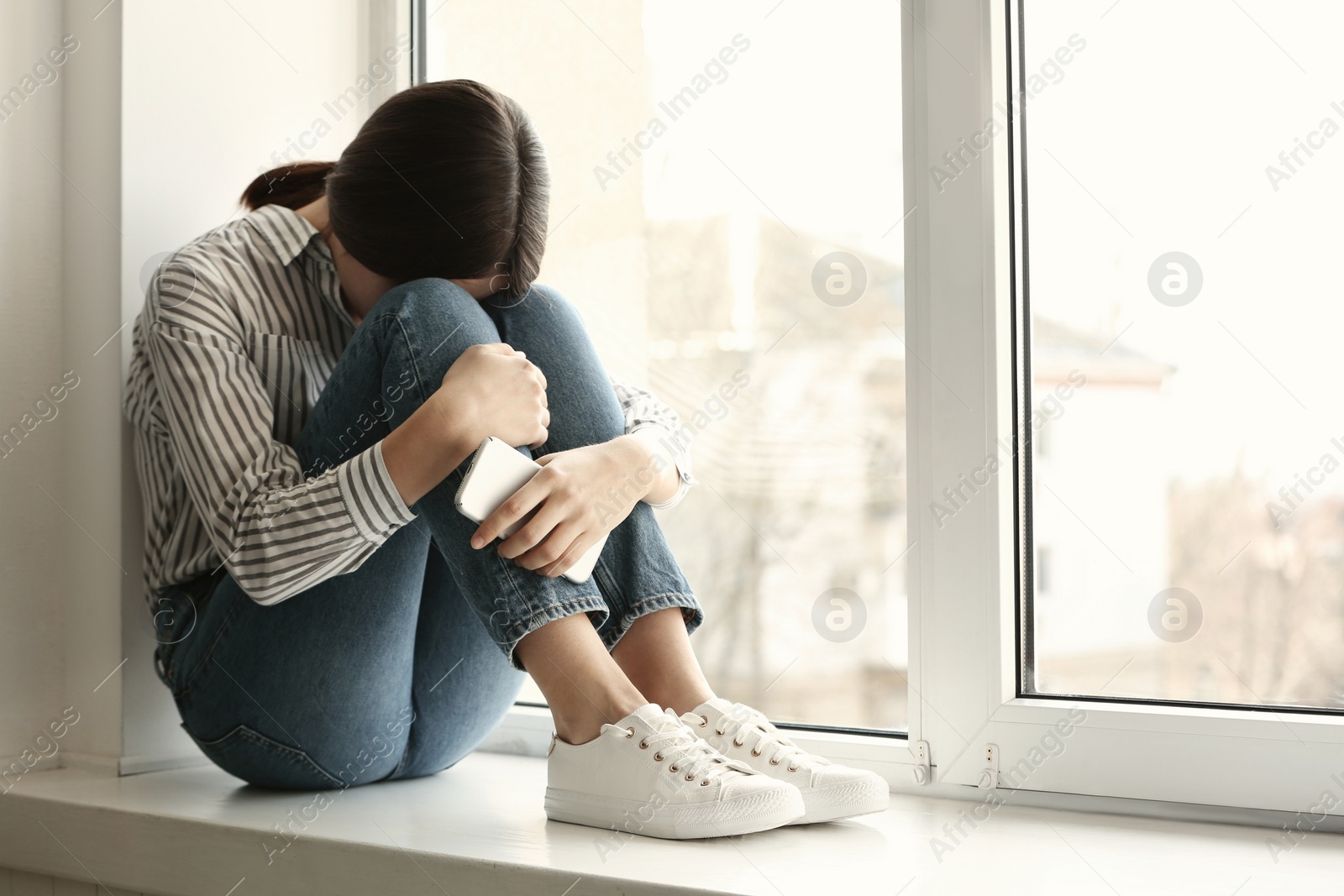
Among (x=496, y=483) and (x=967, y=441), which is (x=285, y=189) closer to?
(x=496, y=483)

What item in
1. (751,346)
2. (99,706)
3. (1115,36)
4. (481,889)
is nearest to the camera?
(481,889)

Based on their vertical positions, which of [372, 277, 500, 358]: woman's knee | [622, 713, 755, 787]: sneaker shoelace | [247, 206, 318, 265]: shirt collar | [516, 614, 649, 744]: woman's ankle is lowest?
[622, 713, 755, 787]: sneaker shoelace

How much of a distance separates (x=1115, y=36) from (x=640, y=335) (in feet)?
1.94

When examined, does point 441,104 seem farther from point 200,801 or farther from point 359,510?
point 200,801

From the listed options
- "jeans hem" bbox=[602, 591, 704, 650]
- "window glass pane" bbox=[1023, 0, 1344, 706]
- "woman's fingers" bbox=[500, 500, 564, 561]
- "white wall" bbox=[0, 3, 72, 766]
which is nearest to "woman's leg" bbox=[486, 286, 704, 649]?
"jeans hem" bbox=[602, 591, 704, 650]

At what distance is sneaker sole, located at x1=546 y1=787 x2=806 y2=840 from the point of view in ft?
2.36

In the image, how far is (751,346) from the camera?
1.17 meters

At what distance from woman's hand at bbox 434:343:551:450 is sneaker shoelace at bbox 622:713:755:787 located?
24 cm

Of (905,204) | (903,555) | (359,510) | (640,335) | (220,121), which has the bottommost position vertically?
(903,555)

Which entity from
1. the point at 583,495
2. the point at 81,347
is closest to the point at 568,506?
the point at 583,495

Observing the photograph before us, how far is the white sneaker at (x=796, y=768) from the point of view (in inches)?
30.9

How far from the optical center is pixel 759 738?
81 centimetres

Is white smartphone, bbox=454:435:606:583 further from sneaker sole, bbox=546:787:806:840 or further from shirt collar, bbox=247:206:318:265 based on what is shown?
shirt collar, bbox=247:206:318:265

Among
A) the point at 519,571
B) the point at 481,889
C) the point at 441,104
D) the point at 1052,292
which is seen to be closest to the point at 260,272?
the point at 441,104
